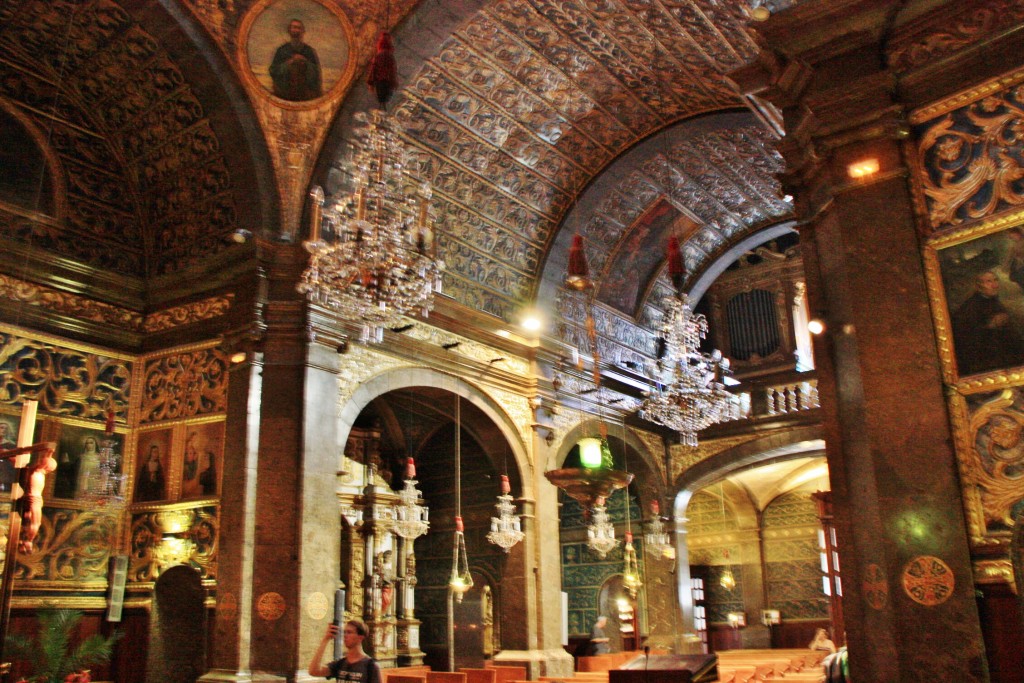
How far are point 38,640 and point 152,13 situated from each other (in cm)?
655

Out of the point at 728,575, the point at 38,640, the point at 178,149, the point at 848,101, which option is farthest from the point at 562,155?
the point at 728,575

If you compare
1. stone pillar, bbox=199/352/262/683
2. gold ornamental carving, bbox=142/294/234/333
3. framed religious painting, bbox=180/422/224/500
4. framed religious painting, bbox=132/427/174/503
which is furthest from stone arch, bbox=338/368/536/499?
framed religious painting, bbox=132/427/174/503

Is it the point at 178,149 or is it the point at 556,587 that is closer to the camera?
the point at 178,149

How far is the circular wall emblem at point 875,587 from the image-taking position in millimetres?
5125

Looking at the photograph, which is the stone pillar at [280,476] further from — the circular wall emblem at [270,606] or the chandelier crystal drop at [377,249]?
the chandelier crystal drop at [377,249]

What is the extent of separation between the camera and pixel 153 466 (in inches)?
398

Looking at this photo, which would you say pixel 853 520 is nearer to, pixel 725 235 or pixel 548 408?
pixel 548 408

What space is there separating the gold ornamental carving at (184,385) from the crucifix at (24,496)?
4546 mm

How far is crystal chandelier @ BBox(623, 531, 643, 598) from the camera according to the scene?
14305 mm

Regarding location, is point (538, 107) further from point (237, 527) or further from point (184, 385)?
point (237, 527)

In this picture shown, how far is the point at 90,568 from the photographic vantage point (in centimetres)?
968

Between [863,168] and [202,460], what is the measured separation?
7552 millimetres

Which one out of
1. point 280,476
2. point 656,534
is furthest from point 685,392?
point 280,476

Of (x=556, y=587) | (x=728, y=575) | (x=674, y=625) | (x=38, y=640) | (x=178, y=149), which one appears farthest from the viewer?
(x=728, y=575)
